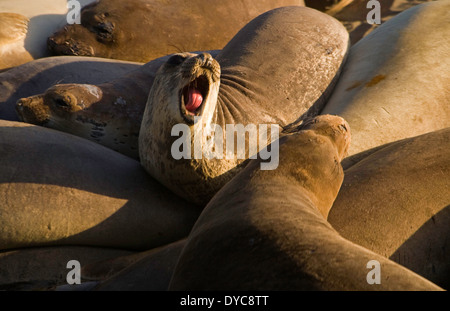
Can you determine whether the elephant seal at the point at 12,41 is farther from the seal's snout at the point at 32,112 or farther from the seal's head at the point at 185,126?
the seal's head at the point at 185,126

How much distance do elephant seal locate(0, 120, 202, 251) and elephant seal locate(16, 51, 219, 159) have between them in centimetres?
25

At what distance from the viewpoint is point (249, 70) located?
3467mm

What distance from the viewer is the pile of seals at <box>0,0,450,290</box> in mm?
1743

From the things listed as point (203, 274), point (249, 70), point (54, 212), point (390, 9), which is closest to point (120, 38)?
point (249, 70)

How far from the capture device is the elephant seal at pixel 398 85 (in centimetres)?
330

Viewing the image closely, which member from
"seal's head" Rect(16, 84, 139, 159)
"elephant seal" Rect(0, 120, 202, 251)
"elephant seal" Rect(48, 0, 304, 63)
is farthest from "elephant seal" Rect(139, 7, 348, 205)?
"elephant seal" Rect(48, 0, 304, 63)

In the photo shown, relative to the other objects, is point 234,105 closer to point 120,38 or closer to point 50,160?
point 50,160

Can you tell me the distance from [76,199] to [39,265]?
0.32m

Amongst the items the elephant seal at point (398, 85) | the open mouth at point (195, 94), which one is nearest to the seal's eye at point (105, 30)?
the elephant seal at point (398, 85)

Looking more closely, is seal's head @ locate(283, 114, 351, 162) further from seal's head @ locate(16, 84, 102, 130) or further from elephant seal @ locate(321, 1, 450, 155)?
seal's head @ locate(16, 84, 102, 130)

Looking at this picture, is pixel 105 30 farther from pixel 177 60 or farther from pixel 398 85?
pixel 398 85

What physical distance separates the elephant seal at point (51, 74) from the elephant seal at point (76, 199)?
82cm

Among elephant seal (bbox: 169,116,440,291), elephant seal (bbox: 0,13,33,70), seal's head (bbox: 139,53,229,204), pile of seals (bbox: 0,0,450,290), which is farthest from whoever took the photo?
elephant seal (bbox: 0,13,33,70)

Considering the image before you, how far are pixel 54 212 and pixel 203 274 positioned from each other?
118 centimetres
